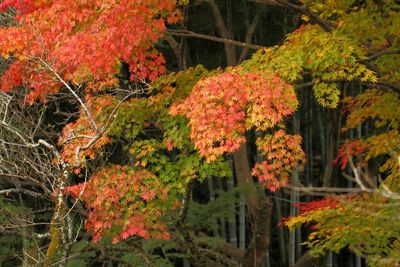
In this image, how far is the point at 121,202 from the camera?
281 inches

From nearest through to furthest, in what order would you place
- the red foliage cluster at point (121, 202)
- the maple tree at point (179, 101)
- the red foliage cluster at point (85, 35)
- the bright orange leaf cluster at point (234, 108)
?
1. the bright orange leaf cluster at point (234, 108)
2. the maple tree at point (179, 101)
3. the red foliage cluster at point (85, 35)
4. the red foliage cluster at point (121, 202)

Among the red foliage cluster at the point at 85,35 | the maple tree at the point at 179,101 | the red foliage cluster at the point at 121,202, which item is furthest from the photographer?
the red foliage cluster at the point at 121,202

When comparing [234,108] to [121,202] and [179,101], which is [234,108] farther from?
[121,202]

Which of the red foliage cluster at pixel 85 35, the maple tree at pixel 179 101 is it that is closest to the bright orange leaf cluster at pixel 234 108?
the maple tree at pixel 179 101

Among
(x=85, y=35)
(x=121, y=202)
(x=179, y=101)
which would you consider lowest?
(x=121, y=202)

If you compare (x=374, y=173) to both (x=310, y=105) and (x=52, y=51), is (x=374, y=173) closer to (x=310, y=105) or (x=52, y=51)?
A: (x=310, y=105)

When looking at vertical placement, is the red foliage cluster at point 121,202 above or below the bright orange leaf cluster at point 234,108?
below

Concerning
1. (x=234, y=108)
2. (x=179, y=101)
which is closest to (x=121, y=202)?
(x=179, y=101)

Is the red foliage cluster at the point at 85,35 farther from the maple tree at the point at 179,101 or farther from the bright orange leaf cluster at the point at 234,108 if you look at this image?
the bright orange leaf cluster at the point at 234,108

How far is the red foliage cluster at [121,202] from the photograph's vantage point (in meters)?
6.96

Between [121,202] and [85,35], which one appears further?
[121,202]

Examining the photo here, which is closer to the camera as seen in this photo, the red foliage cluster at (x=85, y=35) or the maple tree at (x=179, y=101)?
the maple tree at (x=179, y=101)

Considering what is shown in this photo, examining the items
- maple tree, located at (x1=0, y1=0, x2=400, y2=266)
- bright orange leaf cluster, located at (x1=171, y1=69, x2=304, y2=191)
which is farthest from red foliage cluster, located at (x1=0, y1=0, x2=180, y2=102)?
bright orange leaf cluster, located at (x1=171, y1=69, x2=304, y2=191)

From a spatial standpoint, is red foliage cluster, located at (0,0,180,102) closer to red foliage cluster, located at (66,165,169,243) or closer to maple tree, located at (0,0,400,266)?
maple tree, located at (0,0,400,266)
